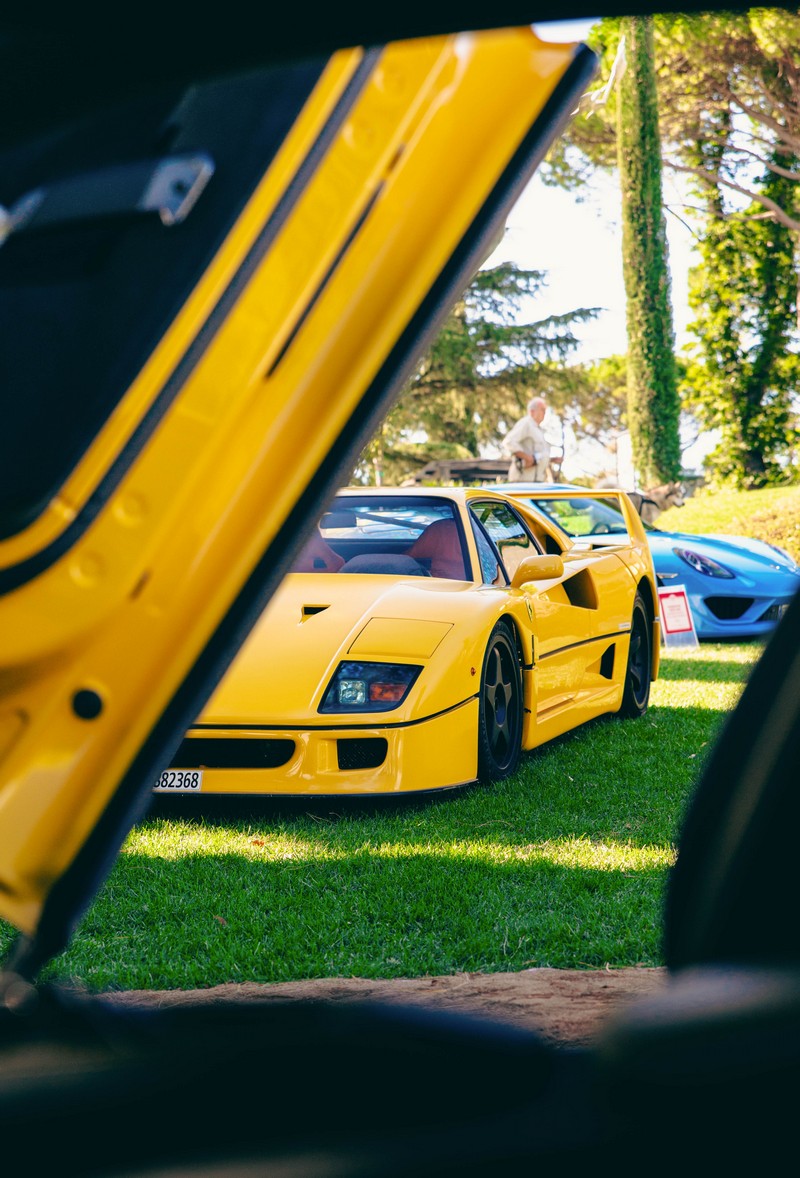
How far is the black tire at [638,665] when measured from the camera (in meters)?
7.13

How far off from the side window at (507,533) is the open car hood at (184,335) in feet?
15.2

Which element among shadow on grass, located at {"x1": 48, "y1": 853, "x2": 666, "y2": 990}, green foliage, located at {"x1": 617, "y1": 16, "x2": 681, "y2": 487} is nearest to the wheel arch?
shadow on grass, located at {"x1": 48, "y1": 853, "x2": 666, "y2": 990}

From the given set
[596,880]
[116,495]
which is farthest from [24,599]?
[596,880]

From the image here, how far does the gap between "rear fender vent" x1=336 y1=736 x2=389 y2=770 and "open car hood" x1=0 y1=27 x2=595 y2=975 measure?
3164mm

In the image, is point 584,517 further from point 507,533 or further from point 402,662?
point 402,662

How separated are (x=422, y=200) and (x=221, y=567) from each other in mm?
437

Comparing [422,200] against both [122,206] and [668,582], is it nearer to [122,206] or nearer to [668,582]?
[122,206]

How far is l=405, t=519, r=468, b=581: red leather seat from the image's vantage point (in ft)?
18.2

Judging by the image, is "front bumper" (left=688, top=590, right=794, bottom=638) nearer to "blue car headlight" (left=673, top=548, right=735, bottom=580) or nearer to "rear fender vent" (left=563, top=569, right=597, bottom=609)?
"blue car headlight" (left=673, top=548, right=735, bottom=580)

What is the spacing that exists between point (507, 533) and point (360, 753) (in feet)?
7.41

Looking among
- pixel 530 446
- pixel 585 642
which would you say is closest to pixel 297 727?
pixel 585 642

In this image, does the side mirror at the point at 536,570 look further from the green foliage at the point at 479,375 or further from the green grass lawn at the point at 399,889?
the green foliage at the point at 479,375

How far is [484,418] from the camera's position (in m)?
34.1

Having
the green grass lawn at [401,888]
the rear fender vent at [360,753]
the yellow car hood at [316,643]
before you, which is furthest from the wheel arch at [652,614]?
the rear fender vent at [360,753]
